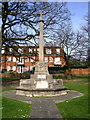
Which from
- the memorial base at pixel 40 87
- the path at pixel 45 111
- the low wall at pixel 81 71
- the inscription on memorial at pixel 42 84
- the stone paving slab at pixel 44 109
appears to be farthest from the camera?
the low wall at pixel 81 71

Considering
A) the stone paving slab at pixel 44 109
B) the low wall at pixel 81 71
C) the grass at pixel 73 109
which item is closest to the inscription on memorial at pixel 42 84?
the stone paving slab at pixel 44 109

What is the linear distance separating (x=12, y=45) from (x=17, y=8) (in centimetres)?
450

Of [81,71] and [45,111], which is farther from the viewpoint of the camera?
[81,71]

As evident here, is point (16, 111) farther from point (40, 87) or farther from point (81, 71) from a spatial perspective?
point (81, 71)

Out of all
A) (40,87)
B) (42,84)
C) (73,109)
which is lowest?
(73,109)

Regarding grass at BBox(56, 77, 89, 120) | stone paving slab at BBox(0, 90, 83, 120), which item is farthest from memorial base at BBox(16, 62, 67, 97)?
grass at BBox(56, 77, 89, 120)

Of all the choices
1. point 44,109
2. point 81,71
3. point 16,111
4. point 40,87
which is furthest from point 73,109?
point 81,71

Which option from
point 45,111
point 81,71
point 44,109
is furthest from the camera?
point 81,71

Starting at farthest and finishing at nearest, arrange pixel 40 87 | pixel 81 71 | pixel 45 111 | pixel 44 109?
1. pixel 81 71
2. pixel 40 87
3. pixel 44 109
4. pixel 45 111

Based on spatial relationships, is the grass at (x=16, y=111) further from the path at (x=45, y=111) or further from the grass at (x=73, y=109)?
the grass at (x=73, y=109)

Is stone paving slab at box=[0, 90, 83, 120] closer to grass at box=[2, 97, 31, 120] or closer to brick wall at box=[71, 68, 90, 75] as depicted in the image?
grass at box=[2, 97, 31, 120]

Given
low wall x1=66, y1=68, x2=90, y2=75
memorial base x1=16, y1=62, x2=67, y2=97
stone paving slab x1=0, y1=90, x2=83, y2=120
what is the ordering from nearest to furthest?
stone paving slab x1=0, y1=90, x2=83, y2=120 → memorial base x1=16, y1=62, x2=67, y2=97 → low wall x1=66, y1=68, x2=90, y2=75

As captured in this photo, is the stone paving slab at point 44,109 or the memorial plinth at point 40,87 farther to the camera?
the memorial plinth at point 40,87

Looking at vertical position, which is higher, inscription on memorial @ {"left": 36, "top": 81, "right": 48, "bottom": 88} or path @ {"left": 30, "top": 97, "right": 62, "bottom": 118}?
inscription on memorial @ {"left": 36, "top": 81, "right": 48, "bottom": 88}
